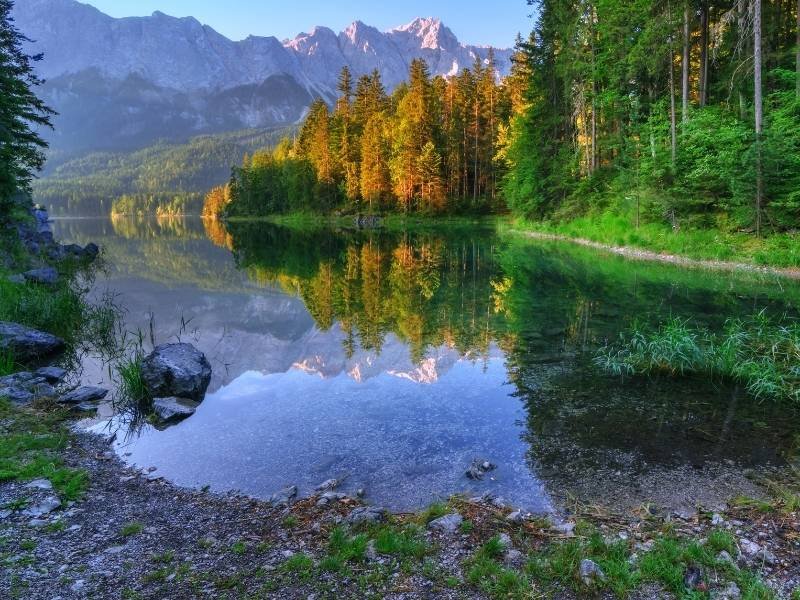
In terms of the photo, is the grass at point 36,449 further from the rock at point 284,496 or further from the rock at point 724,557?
the rock at point 724,557

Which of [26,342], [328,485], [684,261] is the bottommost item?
[328,485]

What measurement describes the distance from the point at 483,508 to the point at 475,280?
19436 mm

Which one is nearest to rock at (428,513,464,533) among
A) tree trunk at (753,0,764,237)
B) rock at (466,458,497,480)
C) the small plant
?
rock at (466,458,497,480)

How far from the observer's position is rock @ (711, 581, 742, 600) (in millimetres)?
4238

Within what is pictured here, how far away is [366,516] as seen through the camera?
5.84 metres

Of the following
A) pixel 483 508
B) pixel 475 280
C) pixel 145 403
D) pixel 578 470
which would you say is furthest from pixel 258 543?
pixel 475 280

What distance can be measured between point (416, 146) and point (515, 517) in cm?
6413

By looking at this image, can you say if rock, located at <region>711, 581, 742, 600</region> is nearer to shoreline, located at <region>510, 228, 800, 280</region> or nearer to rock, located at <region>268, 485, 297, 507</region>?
rock, located at <region>268, 485, 297, 507</region>

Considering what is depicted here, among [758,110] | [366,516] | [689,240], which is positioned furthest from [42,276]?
[758,110]

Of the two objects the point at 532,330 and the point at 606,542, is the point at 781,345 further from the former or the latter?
the point at 606,542

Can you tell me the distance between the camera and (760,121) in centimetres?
2219

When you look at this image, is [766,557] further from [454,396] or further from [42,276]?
[42,276]

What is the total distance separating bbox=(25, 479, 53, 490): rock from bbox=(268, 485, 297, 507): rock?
280 cm

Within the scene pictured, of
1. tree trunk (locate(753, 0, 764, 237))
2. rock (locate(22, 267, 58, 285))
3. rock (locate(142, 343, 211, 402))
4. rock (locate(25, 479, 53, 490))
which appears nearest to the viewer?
rock (locate(25, 479, 53, 490))
